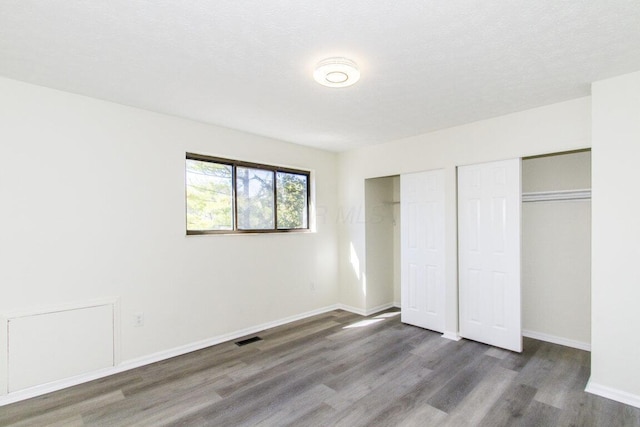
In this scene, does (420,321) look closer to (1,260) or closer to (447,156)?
(447,156)

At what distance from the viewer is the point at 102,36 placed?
1.88m

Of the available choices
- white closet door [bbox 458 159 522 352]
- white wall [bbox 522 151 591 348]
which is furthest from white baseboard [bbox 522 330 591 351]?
white closet door [bbox 458 159 522 352]

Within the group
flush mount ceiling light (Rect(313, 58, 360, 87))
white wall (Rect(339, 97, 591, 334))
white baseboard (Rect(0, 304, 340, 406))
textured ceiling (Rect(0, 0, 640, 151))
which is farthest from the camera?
white wall (Rect(339, 97, 591, 334))

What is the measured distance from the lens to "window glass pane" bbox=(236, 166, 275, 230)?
392 cm

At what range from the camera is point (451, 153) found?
148 inches

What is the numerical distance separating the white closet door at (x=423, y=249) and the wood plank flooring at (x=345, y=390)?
24.0 inches

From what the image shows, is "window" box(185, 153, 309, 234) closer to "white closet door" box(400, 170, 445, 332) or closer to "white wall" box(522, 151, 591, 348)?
"white closet door" box(400, 170, 445, 332)

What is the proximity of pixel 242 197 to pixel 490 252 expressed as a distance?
299 cm

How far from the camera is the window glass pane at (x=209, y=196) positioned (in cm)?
354

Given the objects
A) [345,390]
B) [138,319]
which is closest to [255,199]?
[138,319]

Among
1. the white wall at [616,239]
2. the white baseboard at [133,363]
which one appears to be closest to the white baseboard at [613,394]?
the white wall at [616,239]

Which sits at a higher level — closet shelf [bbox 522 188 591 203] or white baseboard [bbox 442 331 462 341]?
closet shelf [bbox 522 188 591 203]

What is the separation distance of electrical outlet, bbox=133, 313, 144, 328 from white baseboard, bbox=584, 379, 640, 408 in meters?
3.96

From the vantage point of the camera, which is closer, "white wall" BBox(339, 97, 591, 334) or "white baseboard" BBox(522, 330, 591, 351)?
"white wall" BBox(339, 97, 591, 334)
